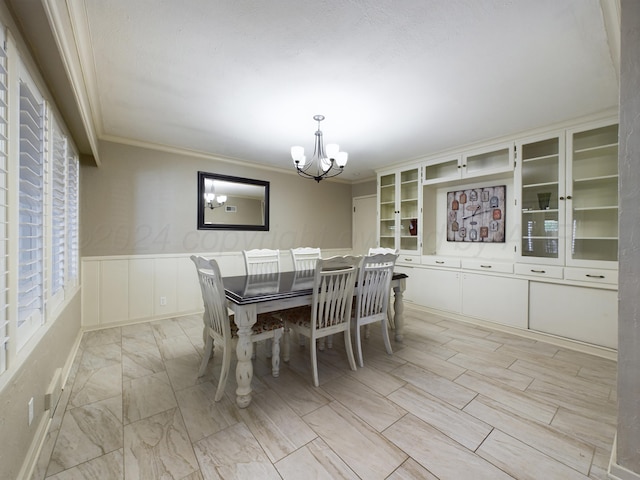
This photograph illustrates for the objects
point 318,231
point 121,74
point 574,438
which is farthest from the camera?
point 318,231

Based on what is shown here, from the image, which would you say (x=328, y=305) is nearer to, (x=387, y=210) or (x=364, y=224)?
(x=387, y=210)

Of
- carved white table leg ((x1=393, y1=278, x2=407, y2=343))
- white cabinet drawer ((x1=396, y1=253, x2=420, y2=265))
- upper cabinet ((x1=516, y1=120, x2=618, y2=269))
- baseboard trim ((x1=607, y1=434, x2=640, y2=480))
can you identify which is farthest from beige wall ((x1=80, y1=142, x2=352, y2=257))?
baseboard trim ((x1=607, y1=434, x2=640, y2=480))

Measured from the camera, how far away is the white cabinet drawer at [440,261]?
3735 millimetres

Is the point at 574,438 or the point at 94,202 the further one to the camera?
the point at 94,202

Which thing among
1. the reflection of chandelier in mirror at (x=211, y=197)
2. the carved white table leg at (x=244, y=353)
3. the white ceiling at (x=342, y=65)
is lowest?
the carved white table leg at (x=244, y=353)

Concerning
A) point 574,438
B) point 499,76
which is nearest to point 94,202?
point 499,76

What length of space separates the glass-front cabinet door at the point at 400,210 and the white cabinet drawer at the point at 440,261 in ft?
0.63

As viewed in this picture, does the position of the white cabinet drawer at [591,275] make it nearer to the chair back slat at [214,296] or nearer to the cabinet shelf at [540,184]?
the cabinet shelf at [540,184]

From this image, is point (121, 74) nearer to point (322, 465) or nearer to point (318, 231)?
point (322, 465)

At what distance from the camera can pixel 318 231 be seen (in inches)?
208

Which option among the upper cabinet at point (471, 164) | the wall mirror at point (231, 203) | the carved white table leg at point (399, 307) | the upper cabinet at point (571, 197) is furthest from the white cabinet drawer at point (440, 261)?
the wall mirror at point (231, 203)

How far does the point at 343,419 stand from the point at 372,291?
1060mm

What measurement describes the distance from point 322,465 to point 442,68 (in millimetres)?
2517

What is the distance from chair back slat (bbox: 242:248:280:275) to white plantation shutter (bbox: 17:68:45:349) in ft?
5.52
